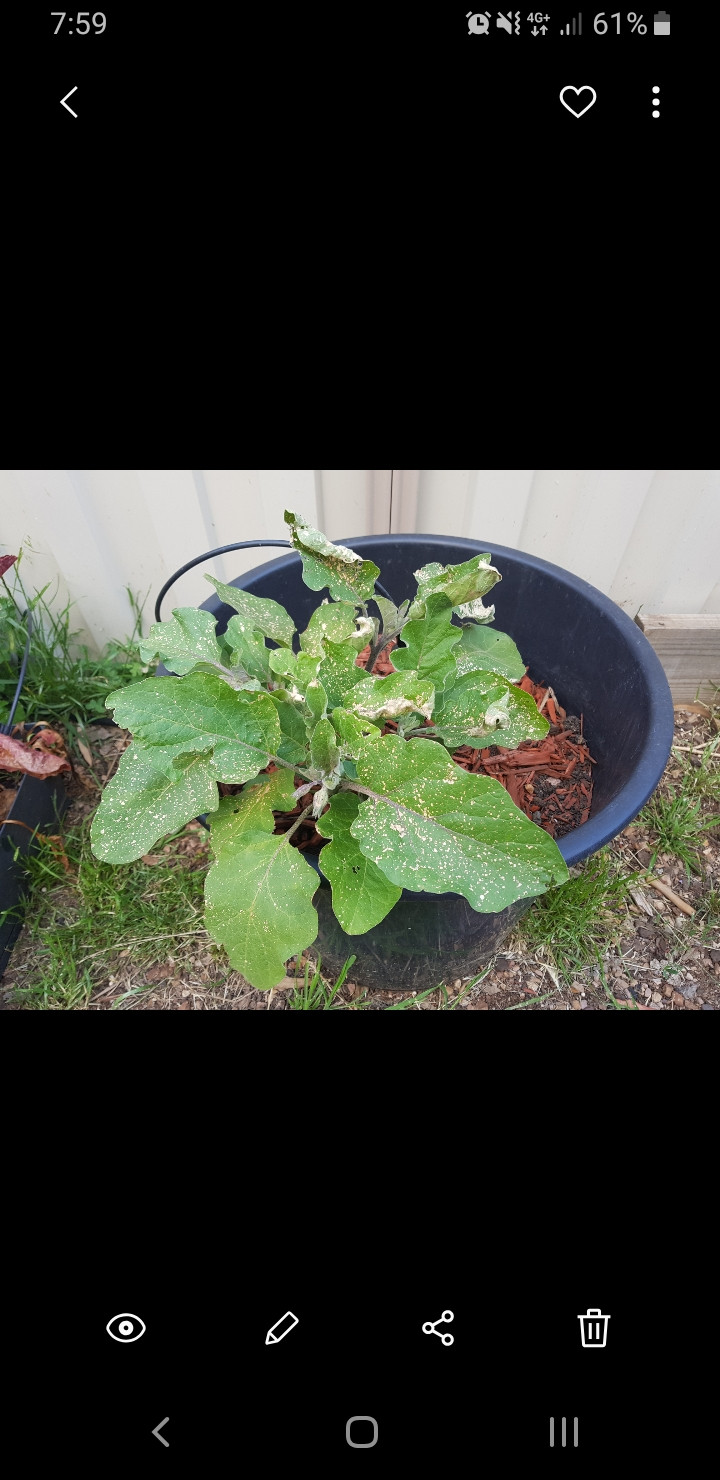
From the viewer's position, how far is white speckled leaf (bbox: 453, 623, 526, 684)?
3.59 feet

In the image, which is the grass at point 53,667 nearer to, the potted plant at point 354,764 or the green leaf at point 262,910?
the potted plant at point 354,764

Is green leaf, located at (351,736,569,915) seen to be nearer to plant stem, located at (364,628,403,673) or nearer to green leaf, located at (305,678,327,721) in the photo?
Result: green leaf, located at (305,678,327,721)

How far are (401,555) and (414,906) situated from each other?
2.00 ft

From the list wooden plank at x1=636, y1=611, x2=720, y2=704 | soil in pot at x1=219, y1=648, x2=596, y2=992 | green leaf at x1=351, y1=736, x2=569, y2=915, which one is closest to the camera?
green leaf at x1=351, y1=736, x2=569, y2=915

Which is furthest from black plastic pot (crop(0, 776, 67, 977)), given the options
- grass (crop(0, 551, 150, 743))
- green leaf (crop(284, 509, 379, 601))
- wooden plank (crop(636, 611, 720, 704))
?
wooden plank (crop(636, 611, 720, 704))

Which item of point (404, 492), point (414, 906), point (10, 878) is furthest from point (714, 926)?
point (10, 878)

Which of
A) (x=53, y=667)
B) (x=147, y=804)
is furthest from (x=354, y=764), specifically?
(x=53, y=667)

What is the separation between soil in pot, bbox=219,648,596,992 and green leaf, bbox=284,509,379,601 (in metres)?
0.24

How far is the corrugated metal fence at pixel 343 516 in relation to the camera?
4.98 ft

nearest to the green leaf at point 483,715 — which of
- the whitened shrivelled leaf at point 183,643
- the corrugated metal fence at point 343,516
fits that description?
the whitened shrivelled leaf at point 183,643

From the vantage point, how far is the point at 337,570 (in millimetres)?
1018

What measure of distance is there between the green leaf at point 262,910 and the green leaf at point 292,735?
0.14 meters

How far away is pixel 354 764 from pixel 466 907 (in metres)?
0.27

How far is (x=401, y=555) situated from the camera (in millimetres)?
1286
